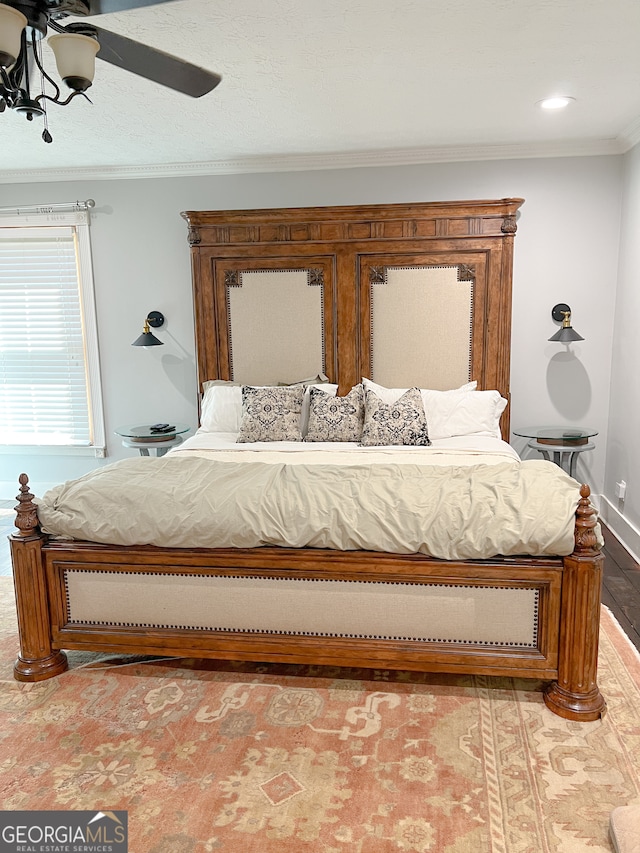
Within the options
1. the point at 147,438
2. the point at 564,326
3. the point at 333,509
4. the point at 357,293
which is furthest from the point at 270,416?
the point at 564,326

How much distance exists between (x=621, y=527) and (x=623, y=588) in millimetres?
894

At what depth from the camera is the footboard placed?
240 cm

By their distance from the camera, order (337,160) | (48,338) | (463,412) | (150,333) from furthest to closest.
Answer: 1. (48,338)
2. (150,333)
3. (337,160)
4. (463,412)

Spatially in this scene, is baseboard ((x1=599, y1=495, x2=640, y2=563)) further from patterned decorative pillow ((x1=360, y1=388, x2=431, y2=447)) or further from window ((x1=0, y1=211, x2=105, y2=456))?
window ((x1=0, y1=211, x2=105, y2=456))

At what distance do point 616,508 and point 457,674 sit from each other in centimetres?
235

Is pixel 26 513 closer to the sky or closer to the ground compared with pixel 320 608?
closer to the sky

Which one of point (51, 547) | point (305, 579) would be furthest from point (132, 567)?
point (305, 579)

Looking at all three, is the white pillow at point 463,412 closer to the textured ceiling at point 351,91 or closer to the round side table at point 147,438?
the textured ceiling at point 351,91

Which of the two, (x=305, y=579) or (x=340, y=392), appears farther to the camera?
(x=340, y=392)

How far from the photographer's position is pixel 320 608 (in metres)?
2.56

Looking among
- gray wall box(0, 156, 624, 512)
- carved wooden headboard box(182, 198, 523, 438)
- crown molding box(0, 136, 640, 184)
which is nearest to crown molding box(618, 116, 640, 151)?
crown molding box(0, 136, 640, 184)

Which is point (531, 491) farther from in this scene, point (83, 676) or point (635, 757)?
point (83, 676)

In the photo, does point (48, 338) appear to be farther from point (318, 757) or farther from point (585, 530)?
point (585, 530)

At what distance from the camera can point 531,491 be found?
2.51m
